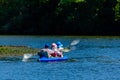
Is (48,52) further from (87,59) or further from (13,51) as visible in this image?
(13,51)

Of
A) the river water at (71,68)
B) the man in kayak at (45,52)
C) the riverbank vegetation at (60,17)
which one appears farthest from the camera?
the riverbank vegetation at (60,17)

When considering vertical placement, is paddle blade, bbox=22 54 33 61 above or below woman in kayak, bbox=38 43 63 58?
below

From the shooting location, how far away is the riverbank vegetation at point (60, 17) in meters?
116

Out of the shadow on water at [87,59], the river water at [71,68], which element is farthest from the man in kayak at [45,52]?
the shadow on water at [87,59]

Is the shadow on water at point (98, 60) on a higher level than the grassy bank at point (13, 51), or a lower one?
lower

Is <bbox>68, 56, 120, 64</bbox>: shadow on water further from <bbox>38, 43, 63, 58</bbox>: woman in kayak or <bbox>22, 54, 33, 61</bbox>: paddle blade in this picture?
<bbox>22, 54, 33, 61</bbox>: paddle blade

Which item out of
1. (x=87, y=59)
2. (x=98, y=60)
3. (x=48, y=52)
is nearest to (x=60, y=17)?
(x=87, y=59)

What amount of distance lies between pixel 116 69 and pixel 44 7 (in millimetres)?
81914

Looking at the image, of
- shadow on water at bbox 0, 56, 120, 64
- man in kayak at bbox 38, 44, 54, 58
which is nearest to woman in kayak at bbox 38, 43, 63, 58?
man in kayak at bbox 38, 44, 54, 58

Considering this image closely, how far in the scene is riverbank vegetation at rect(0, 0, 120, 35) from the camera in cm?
11600

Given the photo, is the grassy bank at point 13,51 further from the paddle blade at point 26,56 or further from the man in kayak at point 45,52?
the man in kayak at point 45,52

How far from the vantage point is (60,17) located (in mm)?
125875

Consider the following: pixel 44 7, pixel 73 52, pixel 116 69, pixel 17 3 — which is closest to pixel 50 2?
pixel 44 7

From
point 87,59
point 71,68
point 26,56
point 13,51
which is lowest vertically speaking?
point 87,59
